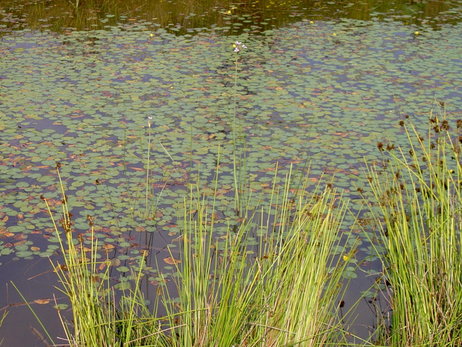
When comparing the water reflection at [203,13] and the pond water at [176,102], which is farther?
the water reflection at [203,13]

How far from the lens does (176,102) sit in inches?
230

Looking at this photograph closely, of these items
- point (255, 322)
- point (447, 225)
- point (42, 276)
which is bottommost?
point (42, 276)

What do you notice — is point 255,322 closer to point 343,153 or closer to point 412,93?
point 343,153

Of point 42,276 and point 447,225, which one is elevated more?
point 447,225

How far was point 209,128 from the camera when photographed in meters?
5.29

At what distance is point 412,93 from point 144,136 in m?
2.24

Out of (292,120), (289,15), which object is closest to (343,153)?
(292,120)

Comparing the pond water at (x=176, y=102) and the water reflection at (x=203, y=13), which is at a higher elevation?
the water reflection at (x=203, y=13)

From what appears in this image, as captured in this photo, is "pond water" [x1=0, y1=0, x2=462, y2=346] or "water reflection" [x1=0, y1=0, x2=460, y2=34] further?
"water reflection" [x1=0, y1=0, x2=460, y2=34]

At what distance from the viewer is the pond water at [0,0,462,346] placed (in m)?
3.99

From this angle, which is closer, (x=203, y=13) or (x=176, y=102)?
→ (x=176, y=102)

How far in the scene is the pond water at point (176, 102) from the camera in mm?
3988

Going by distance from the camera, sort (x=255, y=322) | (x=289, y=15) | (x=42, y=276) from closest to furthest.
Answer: (x=255, y=322), (x=42, y=276), (x=289, y=15)

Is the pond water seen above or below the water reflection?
below
